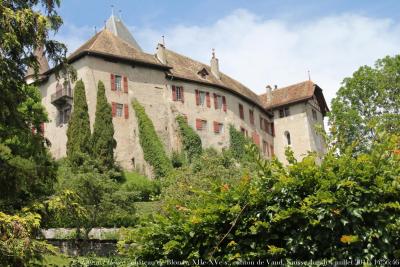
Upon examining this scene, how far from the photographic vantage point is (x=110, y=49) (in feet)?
131

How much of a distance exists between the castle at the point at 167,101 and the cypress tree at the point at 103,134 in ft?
2.08

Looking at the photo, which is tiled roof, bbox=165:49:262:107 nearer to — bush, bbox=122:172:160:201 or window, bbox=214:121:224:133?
window, bbox=214:121:224:133

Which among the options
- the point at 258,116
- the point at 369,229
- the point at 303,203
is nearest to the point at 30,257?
the point at 303,203

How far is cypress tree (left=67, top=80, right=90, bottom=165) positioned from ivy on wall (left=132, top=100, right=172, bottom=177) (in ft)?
15.2

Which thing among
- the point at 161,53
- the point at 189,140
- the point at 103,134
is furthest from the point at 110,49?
the point at 189,140

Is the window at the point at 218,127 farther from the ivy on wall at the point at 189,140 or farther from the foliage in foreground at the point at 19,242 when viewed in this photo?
the foliage in foreground at the point at 19,242

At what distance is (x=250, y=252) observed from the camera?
618 centimetres

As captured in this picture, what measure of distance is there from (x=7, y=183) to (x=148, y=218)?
3889 millimetres

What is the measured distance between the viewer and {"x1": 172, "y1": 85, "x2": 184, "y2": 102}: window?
42.9m

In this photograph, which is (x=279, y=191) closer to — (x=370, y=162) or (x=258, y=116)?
(x=370, y=162)

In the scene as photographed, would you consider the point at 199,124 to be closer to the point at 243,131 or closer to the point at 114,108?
the point at 243,131

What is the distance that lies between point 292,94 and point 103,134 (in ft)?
83.1

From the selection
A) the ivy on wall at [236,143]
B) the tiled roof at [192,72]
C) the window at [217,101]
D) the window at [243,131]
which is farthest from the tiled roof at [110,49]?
the window at [243,131]

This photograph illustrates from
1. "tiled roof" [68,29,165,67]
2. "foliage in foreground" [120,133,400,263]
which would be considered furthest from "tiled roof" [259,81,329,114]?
"foliage in foreground" [120,133,400,263]
